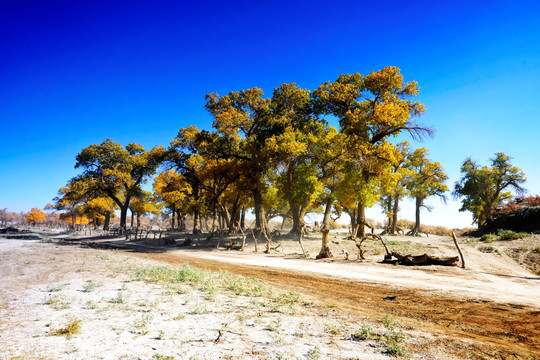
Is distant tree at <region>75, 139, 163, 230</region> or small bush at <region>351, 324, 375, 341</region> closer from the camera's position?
small bush at <region>351, 324, 375, 341</region>

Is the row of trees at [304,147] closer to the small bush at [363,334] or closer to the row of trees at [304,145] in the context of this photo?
the row of trees at [304,145]

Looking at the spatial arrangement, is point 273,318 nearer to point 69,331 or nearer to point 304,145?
point 69,331

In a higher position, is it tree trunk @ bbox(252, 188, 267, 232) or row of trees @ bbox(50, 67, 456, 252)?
row of trees @ bbox(50, 67, 456, 252)

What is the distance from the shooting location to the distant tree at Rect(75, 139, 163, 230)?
42.5 m

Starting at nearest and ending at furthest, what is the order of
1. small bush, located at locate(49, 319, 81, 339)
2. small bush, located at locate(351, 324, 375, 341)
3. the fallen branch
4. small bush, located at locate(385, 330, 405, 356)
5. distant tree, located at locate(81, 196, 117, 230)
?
small bush, located at locate(385, 330, 405, 356), small bush, located at locate(351, 324, 375, 341), small bush, located at locate(49, 319, 81, 339), the fallen branch, distant tree, located at locate(81, 196, 117, 230)

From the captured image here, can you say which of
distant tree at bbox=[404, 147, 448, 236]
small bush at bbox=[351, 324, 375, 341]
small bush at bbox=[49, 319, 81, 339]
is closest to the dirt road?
small bush at bbox=[351, 324, 375, 341]

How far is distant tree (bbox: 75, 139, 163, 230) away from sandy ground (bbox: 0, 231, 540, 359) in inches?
1438

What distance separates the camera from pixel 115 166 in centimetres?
4450

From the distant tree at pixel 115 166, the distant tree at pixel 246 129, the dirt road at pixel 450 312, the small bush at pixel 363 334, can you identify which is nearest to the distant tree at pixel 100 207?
the distant tree at pixel 115 166

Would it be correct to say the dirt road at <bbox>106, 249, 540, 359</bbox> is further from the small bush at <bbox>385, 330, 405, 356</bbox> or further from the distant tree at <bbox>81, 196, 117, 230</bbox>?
the distant tree at <bbox>81, 196, 117, 230</bbox>

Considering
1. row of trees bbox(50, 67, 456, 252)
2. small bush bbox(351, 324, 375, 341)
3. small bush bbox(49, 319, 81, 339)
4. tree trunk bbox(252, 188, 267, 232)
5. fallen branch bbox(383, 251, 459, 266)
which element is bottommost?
fallen branch bbox(383, 251, 459, 266)

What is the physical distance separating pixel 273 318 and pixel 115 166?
1842 inches

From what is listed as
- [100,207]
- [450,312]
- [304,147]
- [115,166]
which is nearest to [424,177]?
[304,147]

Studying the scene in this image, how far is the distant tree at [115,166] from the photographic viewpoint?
42472mm
